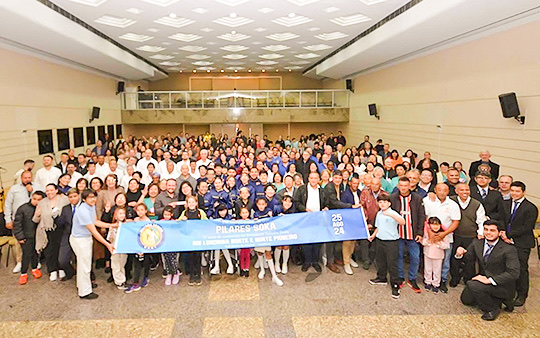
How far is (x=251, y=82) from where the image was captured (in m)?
27.8

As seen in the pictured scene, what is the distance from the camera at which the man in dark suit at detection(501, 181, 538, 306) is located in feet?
16.6

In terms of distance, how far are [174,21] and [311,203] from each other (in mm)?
8274

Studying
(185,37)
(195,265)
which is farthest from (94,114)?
(195,265)

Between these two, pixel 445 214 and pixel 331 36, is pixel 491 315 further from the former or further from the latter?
pixel 331 36

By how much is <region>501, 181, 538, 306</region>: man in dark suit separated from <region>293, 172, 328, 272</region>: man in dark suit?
2751 millimetres

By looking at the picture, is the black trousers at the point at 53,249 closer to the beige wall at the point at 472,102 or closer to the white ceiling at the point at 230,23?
the white ceiling at the point at 230,23

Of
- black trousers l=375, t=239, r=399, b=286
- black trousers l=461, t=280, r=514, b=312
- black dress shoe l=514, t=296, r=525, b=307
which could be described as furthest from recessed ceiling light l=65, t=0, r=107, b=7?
black dress shoe l=514, t=296, r=525, b=307

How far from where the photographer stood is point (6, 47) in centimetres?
1067

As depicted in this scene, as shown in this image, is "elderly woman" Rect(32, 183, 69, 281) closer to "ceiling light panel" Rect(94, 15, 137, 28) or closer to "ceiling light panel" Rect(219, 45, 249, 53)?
"ceiling light panel" Rect(94, 15, 137, 28)

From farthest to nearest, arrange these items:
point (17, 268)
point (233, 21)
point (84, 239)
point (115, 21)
A: point (233, 21)
point (115, 21)
point (17, 268)
point (84, 239)

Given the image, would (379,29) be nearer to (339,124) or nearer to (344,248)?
(344,248)

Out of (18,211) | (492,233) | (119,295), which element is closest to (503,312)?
(492,233)

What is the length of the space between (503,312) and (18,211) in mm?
7383

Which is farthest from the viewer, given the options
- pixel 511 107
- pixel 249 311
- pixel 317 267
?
pixel 511 107
